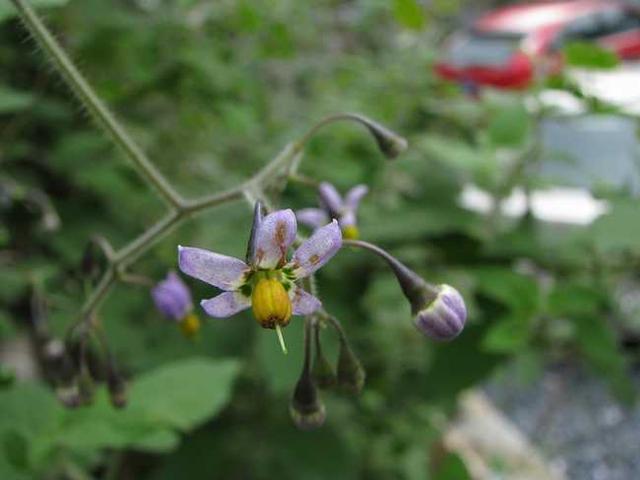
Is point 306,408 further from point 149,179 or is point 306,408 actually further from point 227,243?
point 227,243

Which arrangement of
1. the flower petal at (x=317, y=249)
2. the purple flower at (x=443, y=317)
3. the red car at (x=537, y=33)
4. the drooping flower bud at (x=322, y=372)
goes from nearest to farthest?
the flower petal at (x=317, y=249) → the purple flower at (x=443, y=317) → the drooping flower bud at (x=322, y=372) → the red car at (x=537, y=33)

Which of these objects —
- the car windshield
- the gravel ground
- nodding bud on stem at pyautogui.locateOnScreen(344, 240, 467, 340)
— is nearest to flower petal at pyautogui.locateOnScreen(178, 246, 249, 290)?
nodding bud on stem at pyautogui.locateOnScreen(344, 240, 467, 340)

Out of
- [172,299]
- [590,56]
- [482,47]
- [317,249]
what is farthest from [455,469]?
[482,47]

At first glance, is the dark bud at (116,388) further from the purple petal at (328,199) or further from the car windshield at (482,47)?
the car windshield at (482,47)

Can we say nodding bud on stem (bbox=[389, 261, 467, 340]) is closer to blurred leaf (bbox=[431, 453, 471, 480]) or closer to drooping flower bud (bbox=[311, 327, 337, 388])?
drooping flower bud (bbox=[311, 327, 337, 388])

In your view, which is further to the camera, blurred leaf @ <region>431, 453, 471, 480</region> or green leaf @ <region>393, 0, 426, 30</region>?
green leaf @ <region>393, 0, 426, 30</region>

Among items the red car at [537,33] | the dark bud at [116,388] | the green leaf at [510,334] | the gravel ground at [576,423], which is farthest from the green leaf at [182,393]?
the red car at [537,33]

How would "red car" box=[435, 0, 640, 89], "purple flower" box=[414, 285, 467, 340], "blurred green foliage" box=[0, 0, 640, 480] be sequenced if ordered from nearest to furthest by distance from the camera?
"purple flower" box=[414, 285, 467, 340]
"blurred green foliage" box=[0, 0, 640, 480]
"red car" box=[435, 0, 640, 89]
